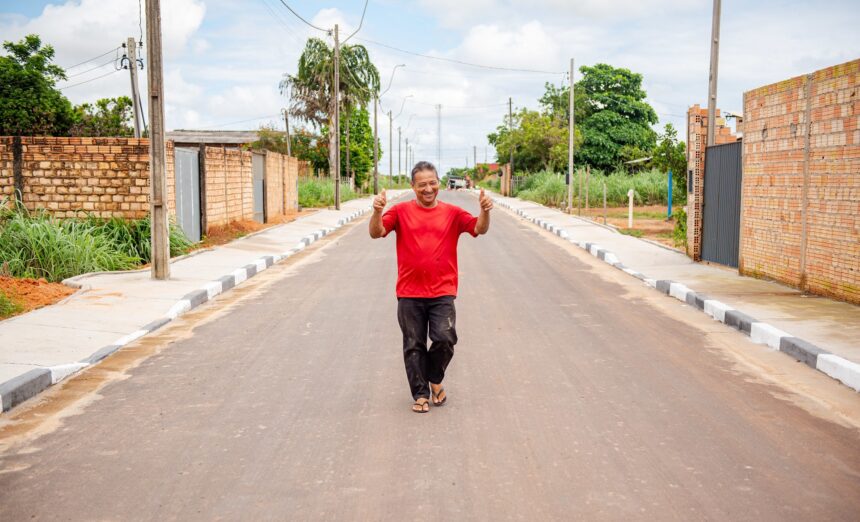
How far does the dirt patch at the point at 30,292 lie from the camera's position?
9.70 metres

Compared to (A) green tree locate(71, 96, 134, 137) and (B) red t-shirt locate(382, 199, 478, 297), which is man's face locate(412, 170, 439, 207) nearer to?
(B) red t-shirt locate(382, 199, 478, 297)

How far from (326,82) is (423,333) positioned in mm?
48055

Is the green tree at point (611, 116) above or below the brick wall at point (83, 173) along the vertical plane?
above

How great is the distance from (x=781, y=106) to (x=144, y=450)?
9881 mm

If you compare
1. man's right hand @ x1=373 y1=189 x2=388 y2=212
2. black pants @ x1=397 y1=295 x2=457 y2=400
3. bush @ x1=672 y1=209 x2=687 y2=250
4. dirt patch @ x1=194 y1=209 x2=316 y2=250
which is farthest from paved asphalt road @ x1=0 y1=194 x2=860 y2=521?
dirt patch @ x1=194 y1=209 x2=316 y2=250

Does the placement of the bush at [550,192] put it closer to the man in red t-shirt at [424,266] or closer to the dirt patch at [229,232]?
the dirt patch at [229,232]

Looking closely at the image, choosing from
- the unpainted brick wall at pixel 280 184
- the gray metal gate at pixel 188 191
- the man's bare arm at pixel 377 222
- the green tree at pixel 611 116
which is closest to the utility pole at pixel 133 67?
the unpainted brick wall at pixel 280 184

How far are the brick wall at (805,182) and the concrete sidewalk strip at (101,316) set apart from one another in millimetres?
7761

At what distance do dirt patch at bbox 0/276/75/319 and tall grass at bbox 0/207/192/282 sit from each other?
84 cm

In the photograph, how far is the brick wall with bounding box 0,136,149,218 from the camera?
1522 cm

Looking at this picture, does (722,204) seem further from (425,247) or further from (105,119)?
(105,119)

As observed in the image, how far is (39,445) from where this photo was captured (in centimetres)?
491

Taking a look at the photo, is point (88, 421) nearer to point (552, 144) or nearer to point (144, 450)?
point (144, 450)

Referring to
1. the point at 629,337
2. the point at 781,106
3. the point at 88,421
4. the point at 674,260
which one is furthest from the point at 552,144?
the point at 88,421
